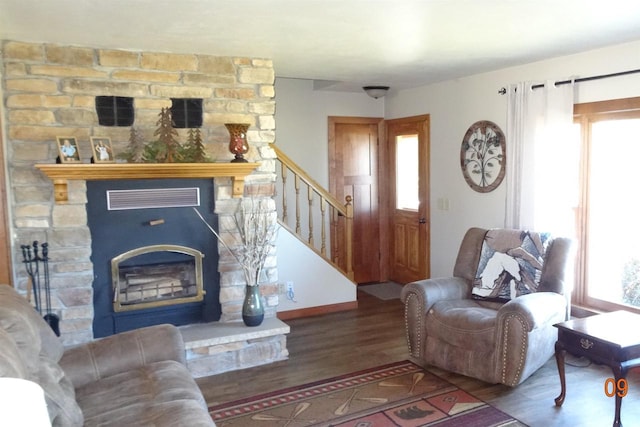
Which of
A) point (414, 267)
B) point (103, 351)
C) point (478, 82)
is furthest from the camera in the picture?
point (414, 267)

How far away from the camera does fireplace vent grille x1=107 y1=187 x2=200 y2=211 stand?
3785 millimetres

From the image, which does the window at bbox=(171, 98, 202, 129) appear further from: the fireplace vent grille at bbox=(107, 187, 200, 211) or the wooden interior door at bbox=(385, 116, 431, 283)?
the wooden interior door at bbox=(385, 116, 431, 283)

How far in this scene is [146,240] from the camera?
391cm

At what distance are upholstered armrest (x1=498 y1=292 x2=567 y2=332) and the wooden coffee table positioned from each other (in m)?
0.18

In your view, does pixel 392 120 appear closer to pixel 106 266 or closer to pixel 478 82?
pixel 478 82

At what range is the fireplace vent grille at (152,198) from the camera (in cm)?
379

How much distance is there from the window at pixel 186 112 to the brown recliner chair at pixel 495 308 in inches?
82.0

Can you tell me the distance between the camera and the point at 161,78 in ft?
12.7

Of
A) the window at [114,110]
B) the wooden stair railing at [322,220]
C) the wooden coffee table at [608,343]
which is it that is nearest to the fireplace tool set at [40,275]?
the window at [114,110]

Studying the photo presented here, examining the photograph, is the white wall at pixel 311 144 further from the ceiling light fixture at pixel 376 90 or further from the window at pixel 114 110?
the window at pixel 114 110

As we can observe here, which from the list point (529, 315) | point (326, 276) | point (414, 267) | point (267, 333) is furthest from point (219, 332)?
point (414, 267)

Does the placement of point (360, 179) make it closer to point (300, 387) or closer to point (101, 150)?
point (300, 387)

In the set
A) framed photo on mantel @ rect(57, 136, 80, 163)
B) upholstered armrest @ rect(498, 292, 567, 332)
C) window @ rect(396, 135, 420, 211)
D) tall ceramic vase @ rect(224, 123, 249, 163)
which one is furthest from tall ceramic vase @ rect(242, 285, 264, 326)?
window @ rect(396, 135, 420, 211)

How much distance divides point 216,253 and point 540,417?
8.37 ft
